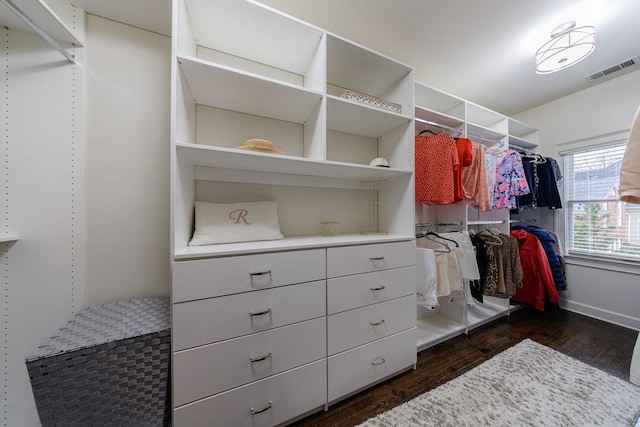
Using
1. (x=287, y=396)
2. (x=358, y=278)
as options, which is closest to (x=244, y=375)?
(x=287, y=396)

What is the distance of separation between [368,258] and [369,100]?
41.6 inches

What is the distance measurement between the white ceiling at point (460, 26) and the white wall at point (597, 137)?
1.42ft

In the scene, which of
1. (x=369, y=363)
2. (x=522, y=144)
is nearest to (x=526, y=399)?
(x=369, y=363)

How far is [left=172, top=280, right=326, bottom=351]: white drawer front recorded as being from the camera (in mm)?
913

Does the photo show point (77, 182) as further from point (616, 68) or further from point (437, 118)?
point (616, 68)

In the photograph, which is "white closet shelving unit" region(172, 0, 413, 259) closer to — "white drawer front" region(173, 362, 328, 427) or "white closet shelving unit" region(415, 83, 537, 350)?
"white closet shelving unit" region(415, 83, 537, 350)

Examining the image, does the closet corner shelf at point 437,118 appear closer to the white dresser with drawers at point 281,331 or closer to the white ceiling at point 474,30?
the white ceiling at point 474,30

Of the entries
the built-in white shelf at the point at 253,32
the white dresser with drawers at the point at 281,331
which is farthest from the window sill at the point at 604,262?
the built-in white shelf at the point at 253,32

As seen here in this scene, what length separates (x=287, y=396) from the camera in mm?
1098

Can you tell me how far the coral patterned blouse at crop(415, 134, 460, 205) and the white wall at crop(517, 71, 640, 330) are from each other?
1.95m

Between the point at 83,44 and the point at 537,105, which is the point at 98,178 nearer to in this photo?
the point at 83,44

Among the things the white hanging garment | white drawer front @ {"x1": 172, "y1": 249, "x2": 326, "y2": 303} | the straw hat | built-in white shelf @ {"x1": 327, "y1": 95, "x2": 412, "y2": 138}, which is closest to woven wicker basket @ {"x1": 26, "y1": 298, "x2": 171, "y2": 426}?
white drawer front @ {"x1": 172, "y1": 249, "x2": 326, "y2": 303}

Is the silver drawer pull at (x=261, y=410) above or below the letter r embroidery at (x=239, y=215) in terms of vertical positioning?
below

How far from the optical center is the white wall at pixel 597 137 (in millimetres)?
2066
